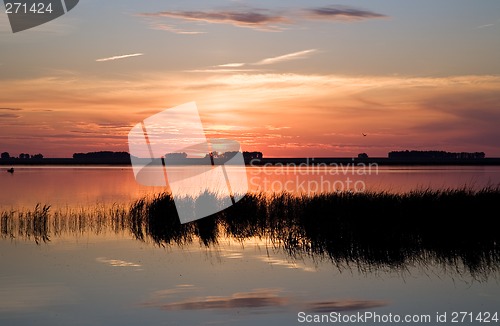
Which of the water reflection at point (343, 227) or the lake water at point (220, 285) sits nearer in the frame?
the lake water at point (220, 285)

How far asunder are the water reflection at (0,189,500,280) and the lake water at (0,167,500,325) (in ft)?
0.64

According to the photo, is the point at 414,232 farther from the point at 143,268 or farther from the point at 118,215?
the point at 118,215

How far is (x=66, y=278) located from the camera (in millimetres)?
13031

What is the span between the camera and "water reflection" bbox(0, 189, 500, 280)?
15.2 m

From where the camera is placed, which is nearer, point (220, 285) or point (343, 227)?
point (220, 285)

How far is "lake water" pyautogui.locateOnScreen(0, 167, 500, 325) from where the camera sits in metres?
10.3

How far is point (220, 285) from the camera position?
40.9 feet

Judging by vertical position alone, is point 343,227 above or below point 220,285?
below

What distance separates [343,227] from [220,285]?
6.06 meters

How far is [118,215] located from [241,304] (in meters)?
12.9

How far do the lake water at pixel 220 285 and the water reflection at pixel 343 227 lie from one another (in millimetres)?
195

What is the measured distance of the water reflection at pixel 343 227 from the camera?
1521 cm

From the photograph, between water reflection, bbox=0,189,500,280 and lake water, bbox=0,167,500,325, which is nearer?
lake water, bbox=0,167,500,325

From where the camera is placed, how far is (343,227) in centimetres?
1766
